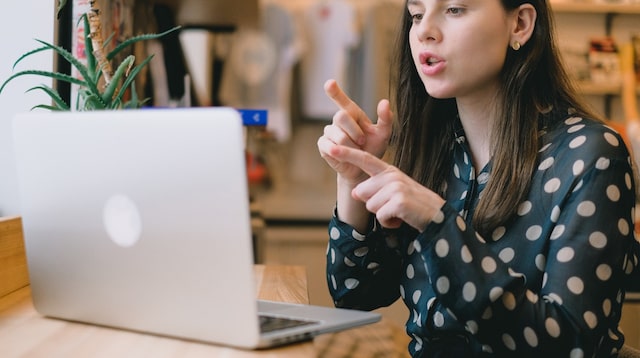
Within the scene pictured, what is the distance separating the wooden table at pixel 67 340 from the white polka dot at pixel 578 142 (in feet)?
1.54

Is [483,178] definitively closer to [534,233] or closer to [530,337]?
[534,233]

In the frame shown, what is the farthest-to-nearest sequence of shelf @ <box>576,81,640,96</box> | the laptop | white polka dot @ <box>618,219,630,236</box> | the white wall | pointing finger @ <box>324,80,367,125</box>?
shelf @ <box>576,81,640,96</box> < the white wall < pointing finger @ <box>324,80,367,125</box> < white polka dot @ <box>618,219,630,236</box> < the laptop

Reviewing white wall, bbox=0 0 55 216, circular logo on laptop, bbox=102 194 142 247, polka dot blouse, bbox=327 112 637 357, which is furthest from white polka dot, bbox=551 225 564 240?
white wall, bbox=0 0 55 216

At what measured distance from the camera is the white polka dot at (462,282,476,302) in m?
0.96

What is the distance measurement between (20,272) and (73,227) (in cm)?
36

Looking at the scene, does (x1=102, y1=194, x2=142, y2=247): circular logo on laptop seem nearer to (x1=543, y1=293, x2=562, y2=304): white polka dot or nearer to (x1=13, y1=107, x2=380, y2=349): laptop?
(x1=13, y1=107, x2=380, y2=349): laptop

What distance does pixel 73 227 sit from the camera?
94 cm

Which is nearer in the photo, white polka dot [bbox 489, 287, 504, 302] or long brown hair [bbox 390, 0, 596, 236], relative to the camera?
white polka dot [bbox 489, 287, 504, 302]

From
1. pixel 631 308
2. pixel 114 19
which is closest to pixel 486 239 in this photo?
pixel 114 19

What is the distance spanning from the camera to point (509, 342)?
3.27ft

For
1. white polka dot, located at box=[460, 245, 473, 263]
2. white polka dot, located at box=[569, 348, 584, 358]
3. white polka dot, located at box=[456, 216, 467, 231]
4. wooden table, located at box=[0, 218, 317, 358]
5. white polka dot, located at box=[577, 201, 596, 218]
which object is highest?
white polka dot, located at box=[577, 201, 596, 218]

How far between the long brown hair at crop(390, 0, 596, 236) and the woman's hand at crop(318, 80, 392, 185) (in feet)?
0.61

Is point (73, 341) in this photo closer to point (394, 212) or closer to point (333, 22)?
point (394, 212)

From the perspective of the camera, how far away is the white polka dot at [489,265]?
975mm
